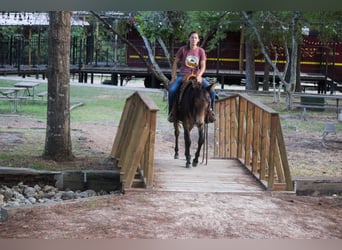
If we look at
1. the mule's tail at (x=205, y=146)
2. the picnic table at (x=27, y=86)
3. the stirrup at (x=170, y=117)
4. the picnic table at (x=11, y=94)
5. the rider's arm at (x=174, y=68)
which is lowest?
the mule's tail at (x=205, y=146)

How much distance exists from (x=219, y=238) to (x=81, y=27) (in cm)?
266

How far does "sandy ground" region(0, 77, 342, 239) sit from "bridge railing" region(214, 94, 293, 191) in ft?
0.71

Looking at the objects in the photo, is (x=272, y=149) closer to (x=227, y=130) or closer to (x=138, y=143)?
(x=138, y=143)

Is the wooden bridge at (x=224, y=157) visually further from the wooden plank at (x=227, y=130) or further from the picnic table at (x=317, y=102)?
the picnic table at (x=317, y=102)

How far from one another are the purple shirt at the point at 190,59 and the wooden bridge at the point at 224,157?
16.8 inches

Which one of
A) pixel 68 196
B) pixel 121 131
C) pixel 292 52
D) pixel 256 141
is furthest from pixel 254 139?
pixel 68 196

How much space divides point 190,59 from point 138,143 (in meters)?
0.94

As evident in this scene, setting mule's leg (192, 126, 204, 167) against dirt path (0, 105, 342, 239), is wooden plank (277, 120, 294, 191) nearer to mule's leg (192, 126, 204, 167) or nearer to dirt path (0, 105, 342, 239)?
dirt path (0, 105, 342, 239)

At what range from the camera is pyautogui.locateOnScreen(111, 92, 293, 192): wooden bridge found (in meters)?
4.77

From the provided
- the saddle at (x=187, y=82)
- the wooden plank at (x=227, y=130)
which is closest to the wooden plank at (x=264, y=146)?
the saddle at (x=187, y=82)

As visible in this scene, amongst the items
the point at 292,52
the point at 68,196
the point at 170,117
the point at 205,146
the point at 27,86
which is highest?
the point at 292,52

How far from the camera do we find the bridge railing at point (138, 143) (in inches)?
184

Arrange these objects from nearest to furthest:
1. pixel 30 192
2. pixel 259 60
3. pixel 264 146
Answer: pixel 264 146 → pixel 30 192 → pixel 259 60

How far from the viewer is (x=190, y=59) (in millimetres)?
5223
